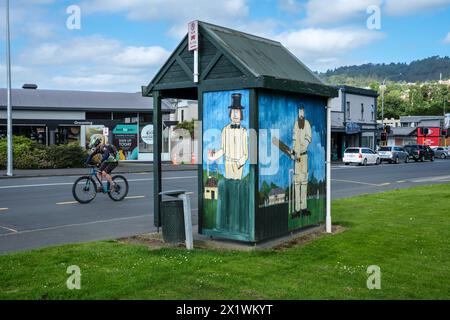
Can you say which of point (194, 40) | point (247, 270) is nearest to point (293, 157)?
point (194, 40)

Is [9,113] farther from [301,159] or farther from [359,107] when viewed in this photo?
[359,107]

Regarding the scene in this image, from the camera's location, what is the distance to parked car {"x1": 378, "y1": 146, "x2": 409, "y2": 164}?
47.3 meters

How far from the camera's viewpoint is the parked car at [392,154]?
155 feet

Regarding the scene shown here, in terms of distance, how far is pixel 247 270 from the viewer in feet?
22.3

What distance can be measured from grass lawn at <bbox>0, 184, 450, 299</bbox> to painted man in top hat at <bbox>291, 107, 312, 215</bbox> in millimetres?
782

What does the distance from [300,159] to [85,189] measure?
7.54m

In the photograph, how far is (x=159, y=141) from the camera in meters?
9.80

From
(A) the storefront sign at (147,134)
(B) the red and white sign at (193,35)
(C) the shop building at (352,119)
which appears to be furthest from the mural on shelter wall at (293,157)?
(C) the shop building at (352,119)

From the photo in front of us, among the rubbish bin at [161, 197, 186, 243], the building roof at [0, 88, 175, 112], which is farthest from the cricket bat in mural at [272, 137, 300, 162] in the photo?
the building roof at [0, 88, 175, 112]

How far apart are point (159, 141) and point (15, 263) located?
3.49 m

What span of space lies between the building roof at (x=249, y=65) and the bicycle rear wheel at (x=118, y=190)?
20.0 ft

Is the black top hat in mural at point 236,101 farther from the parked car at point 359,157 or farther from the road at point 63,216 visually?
the parked car at point 359,157

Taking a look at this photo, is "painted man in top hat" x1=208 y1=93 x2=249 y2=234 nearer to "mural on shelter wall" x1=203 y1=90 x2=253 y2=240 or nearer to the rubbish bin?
"mural on shelter wall" x1=203 y1=90 x2=253 y2=240
